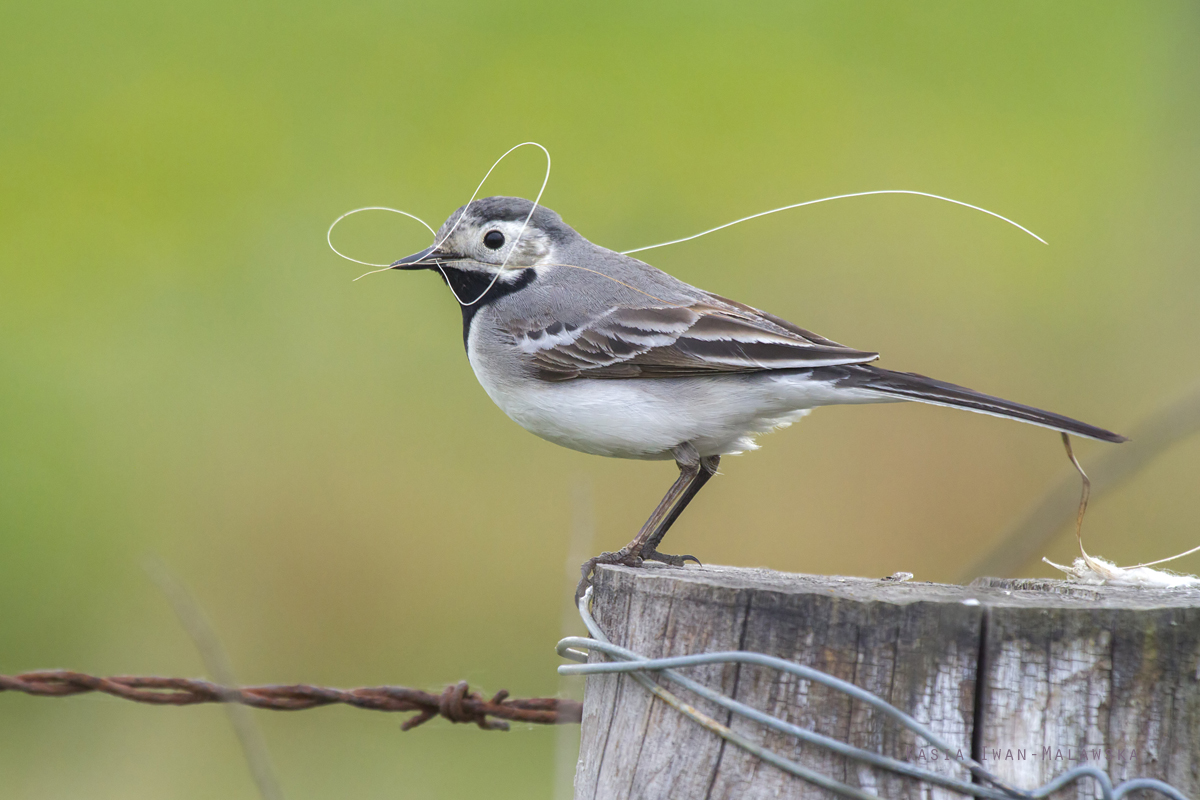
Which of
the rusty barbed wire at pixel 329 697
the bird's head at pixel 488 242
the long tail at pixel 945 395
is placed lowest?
the rusty barbed wire at pixel 329 697

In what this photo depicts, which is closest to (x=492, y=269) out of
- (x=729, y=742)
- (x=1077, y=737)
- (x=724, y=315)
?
(x=724, y=315)

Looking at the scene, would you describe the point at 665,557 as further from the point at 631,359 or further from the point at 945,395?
the point at 945,395

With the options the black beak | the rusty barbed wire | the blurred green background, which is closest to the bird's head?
the black beak

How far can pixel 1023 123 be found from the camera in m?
10.9

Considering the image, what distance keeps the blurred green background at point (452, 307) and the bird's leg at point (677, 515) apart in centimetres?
309

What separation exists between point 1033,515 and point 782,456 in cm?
663

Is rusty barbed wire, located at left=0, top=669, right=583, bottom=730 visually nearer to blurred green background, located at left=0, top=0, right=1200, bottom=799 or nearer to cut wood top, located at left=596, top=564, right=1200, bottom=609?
cut wood top, located at left=596, top=564, right=1200, bottom=609

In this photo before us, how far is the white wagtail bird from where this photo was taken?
4.08m

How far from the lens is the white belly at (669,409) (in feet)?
13.6

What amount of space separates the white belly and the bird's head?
85 cm

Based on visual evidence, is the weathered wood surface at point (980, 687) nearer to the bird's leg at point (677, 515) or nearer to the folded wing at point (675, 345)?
the folded wing at point (675, 345)

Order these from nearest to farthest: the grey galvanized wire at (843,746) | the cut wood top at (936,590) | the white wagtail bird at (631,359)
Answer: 1. the grey galvanized wire at (843,746)
2. the cut wood top at (936,590)
3. the white wagtail bird at (631,359)

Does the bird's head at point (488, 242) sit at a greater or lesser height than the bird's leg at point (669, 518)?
greater

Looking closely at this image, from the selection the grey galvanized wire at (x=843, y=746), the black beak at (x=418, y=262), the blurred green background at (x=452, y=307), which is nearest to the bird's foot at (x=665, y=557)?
the black beak at (x=418, y=262)
